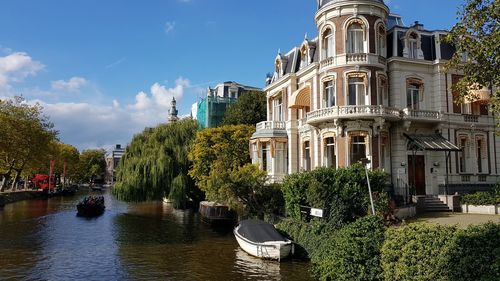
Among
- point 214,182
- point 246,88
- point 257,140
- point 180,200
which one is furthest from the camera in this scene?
point 246,88

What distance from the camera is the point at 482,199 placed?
24.4 metres

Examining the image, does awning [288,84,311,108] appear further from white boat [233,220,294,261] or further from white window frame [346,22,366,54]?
white boat [233,220,294,261]

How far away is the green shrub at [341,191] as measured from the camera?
20.5 metres

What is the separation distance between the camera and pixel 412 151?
28859 mm

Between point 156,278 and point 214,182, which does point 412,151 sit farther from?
point 156,278

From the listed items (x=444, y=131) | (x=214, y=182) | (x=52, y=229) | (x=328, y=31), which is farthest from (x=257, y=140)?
(x=52, y=229)

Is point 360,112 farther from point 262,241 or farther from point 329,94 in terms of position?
point 262,241

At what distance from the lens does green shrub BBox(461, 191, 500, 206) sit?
78.5 feet

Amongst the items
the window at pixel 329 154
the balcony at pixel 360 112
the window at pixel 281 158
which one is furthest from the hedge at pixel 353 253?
the window at pixel 281 158

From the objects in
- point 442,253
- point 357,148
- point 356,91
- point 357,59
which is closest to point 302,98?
point 356,91

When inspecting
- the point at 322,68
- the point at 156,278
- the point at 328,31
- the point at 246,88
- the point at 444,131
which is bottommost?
the point at 156,278

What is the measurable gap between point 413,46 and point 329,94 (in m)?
7.28

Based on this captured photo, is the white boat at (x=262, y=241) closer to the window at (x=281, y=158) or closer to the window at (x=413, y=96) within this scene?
the window at (x=281, y=158)

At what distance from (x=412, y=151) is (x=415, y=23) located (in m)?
11.2
